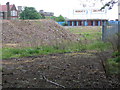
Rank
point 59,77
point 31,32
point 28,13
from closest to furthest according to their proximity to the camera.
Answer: point 59,77 < point 31,32 < point 28,13

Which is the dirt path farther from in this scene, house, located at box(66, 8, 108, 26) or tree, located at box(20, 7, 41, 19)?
house, located at box(66, 8, 108, 26)

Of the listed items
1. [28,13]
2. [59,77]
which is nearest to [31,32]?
[28,13]

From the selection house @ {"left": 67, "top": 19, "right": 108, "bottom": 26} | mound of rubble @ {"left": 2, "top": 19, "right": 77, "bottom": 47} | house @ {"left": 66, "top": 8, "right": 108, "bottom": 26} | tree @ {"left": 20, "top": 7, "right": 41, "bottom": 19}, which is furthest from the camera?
house @ {"left": 67, "top": 19, "right": 108, "bottom": 26}

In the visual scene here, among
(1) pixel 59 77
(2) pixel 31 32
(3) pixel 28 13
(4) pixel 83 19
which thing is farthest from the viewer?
(4) pixel 83 19

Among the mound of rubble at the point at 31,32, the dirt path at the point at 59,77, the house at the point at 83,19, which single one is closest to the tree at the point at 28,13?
the mound of rubble at the point at 31,32

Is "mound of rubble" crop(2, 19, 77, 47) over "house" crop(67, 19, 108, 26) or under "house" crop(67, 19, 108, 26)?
under

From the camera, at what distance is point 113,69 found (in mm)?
7316

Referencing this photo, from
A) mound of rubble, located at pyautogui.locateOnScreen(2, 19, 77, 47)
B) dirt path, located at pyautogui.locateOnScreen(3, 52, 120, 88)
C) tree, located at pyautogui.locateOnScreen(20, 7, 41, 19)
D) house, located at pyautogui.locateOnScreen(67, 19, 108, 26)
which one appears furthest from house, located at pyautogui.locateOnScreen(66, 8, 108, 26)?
dirt path, located at pyautogui.locateOnScreen(3, 52, 120, 88)

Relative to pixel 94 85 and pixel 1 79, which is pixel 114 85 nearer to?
pixel 94 85

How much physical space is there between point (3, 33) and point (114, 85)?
21.7 m

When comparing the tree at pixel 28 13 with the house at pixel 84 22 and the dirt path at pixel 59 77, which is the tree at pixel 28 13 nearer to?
the house at pixel 84 22

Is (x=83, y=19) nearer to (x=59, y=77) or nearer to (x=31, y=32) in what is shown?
(x=31, y=32)

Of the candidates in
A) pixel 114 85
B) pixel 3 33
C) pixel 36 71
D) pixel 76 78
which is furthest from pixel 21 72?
pixel 3 33

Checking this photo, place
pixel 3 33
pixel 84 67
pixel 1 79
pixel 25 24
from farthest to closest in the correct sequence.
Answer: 1. pixel 25 24
2. pixel 3 33
3. pixel 84 67
4. pixel 1 79
